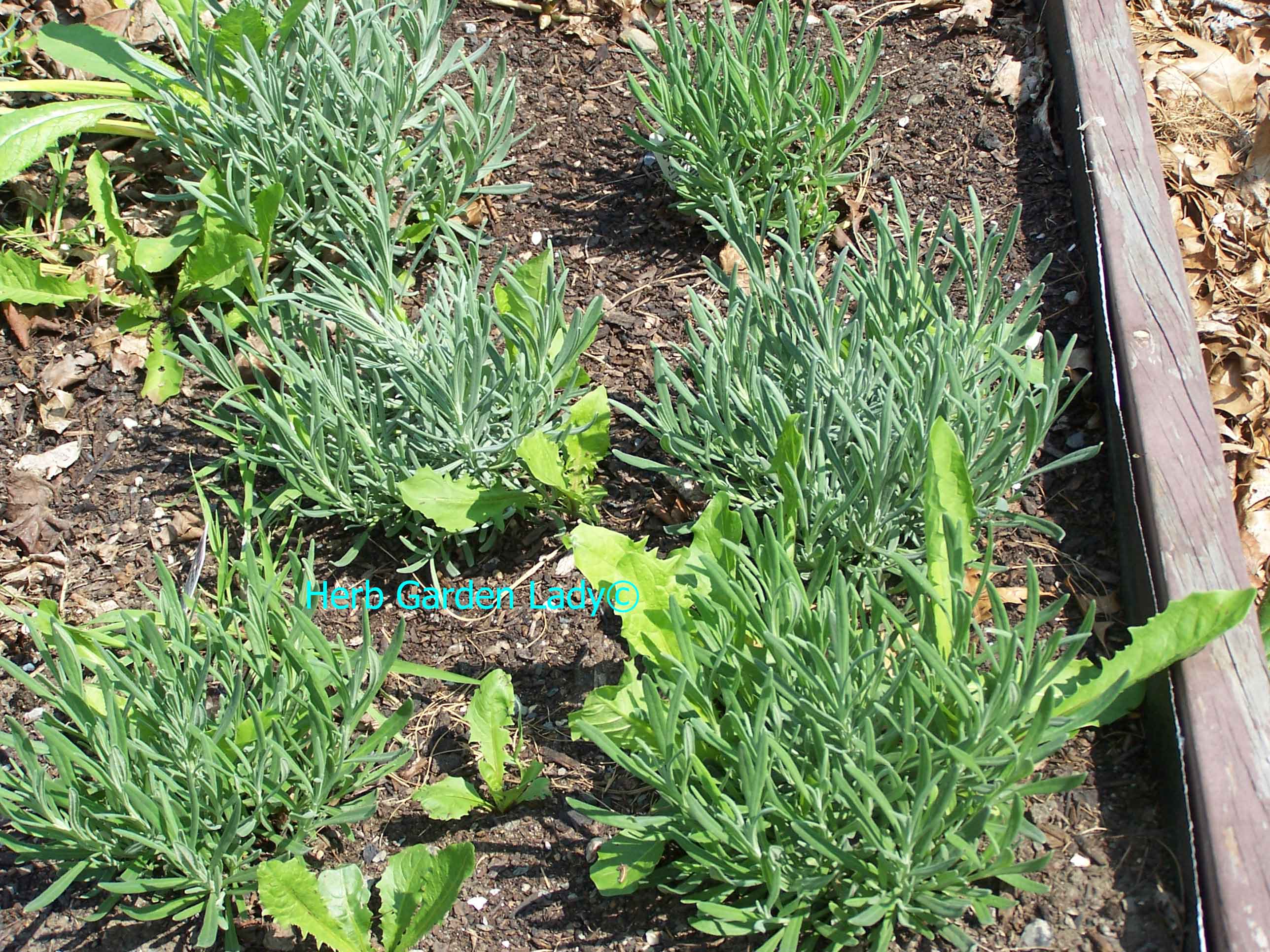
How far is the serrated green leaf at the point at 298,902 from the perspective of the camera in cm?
174

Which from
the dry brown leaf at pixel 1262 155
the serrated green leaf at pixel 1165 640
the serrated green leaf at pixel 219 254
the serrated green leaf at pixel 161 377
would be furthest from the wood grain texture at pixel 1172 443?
the serrated green leaf at pixel 161 377

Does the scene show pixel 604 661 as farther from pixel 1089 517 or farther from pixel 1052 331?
pixel 1052 331

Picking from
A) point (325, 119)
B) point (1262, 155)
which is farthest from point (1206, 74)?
point (325, 119)

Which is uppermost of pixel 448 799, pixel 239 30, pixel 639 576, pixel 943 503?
pixel 239 30

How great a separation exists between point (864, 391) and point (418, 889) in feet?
3.66

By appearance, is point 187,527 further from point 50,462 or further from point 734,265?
point 734,265

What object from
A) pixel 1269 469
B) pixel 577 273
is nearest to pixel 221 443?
pixel 577 273

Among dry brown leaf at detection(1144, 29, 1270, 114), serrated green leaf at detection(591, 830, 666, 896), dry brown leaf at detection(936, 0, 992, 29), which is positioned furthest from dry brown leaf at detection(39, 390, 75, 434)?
dry brown leaf at detection(1144, 29, 1270, 114)

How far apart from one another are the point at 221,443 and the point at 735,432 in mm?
1185

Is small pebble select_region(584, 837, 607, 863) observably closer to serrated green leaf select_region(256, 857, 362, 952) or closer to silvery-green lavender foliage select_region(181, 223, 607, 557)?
serrated green leaf select_region(256, 857, 362, 952)

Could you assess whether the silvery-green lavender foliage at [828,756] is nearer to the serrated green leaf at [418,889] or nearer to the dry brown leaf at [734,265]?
the serrated green leaf at [418,889]

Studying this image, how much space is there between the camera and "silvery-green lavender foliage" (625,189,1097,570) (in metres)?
1.90

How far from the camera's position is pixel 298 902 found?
5.74 ft

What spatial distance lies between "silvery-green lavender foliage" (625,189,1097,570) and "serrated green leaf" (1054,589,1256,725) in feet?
1.06
